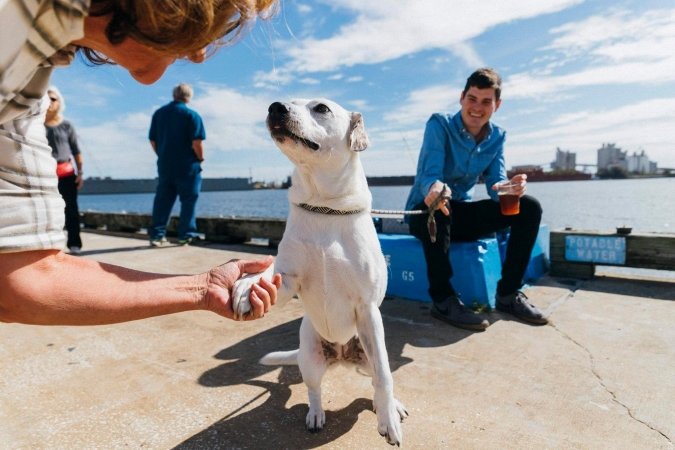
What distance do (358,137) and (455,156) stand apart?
61.1 inches

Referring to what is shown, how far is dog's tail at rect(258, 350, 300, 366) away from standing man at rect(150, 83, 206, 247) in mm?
3959

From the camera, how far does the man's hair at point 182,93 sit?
5312 millimetres

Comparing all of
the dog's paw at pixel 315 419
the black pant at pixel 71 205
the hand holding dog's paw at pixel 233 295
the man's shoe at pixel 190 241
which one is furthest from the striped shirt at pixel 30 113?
the man's shoe at pixel 190 241

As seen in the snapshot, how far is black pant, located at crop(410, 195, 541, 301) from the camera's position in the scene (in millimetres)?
2785

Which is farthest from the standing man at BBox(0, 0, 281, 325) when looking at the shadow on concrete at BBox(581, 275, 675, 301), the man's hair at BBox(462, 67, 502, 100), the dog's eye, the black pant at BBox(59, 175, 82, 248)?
the black pant at BBox(59, 175, 82, 248)

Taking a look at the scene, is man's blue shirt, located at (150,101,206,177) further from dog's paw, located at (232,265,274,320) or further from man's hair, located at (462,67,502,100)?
dog's paw, located at (232,265,274,320)

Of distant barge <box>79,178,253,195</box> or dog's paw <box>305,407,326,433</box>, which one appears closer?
dog's paw <box>305,407,326,433</box>

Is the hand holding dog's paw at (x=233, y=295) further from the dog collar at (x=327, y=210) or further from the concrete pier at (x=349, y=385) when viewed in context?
the concrete pier at (x=349, y=385)

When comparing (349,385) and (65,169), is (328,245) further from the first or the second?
(65,169)

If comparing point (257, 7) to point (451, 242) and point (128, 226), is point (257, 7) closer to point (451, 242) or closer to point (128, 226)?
point (451, 242)

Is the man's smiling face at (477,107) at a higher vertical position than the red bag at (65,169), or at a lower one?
higher

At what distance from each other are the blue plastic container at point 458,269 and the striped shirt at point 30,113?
8.39 ft

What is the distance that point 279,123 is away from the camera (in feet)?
5.29

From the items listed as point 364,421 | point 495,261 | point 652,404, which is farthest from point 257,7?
point 495,261
